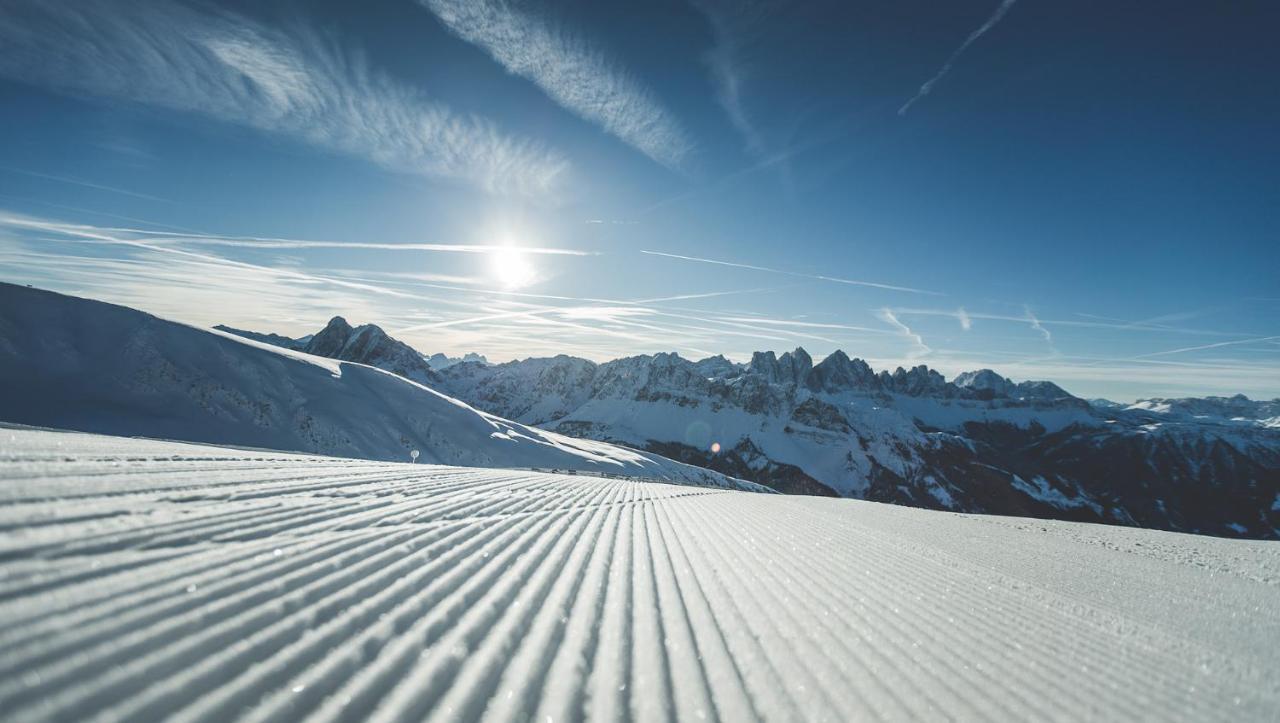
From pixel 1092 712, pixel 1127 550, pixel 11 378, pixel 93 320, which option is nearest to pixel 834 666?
pixel 1092 712

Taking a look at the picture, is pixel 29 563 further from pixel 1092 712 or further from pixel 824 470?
pixel 824 470

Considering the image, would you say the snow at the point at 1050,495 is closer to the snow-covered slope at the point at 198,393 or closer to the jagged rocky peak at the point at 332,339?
the snow-covered slope at the point at 198,393

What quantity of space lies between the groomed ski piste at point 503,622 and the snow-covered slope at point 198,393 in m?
26.3

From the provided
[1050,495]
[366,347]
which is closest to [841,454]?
[1050,495]

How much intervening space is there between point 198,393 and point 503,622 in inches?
1480

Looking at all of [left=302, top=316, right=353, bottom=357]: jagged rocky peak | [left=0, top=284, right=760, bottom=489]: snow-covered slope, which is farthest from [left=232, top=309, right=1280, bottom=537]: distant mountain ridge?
[left=0, top=284, right=760, bottom=489]: snow-covered slope

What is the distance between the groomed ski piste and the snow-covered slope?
86.3 ft

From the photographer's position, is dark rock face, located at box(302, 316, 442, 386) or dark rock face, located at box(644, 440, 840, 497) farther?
dark rock face, located at box(302, 316, 442, 386)

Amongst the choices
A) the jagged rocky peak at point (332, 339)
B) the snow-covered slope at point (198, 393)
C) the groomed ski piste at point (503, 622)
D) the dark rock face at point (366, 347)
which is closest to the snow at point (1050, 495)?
the snow-covered slope at point (198, 393)

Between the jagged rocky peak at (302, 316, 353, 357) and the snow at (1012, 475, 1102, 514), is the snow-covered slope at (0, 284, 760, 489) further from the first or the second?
the snow at (1012, 475, 1102, 514)

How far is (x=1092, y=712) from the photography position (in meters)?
3.54

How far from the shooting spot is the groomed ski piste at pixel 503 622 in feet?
8.69

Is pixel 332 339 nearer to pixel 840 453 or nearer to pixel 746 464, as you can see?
pixel 746 464

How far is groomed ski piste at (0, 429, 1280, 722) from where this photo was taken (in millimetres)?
2648
